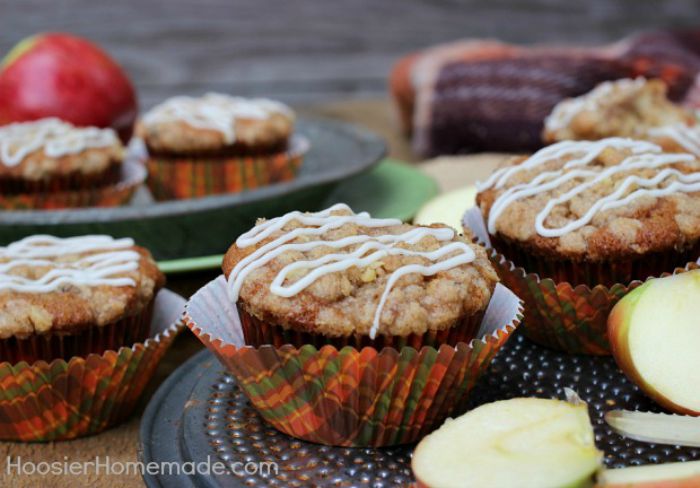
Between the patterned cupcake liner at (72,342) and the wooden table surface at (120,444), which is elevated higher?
the patterned cupcake liner at (72,342)

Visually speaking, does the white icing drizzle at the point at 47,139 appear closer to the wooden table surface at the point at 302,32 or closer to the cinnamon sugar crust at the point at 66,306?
the cinnamon sugar crust at the point at 66,306

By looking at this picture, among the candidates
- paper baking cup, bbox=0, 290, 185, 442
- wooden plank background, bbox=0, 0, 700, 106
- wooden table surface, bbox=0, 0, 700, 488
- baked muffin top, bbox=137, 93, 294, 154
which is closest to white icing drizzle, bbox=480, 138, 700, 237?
paper baking cup, bbox=0, 290, 185, 442

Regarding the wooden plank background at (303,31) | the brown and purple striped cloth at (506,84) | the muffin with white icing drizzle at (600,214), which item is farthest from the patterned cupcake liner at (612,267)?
the wooden plank background at (303,31)

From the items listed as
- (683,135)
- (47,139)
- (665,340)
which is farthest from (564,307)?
(47,139)

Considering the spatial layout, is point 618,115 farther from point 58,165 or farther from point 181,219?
point 58,165

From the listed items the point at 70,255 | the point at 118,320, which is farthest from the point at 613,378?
the point at 70,255

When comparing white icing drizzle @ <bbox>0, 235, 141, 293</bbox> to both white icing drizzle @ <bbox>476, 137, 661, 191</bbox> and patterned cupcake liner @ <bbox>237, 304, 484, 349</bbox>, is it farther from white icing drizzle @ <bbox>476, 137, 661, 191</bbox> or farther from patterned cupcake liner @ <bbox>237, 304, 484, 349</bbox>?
white icing drizzle @ <bbox>476, 137, 661, 191</bbox>

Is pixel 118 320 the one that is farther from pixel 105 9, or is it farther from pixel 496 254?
pixel 105 9

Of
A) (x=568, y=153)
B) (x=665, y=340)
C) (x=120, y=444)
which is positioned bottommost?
(x=120, y=444)
